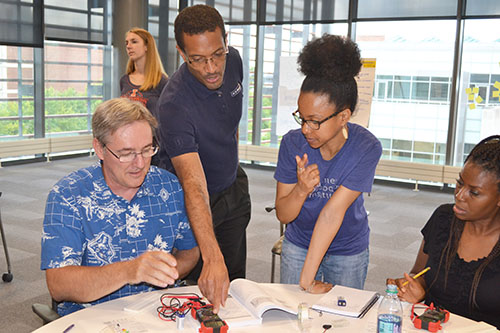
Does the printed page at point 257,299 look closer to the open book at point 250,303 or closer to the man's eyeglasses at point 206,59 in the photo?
the open book at point 250,303

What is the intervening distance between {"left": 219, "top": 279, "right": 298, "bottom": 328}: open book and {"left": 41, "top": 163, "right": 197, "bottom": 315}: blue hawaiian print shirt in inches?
13.4

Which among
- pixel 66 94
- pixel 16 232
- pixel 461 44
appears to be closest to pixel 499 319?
pixel 16 232

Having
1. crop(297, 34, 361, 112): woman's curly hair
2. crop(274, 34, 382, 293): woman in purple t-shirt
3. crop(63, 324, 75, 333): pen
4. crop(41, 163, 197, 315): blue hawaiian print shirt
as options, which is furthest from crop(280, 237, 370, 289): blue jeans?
crop(63, 324, 75, 333): pen

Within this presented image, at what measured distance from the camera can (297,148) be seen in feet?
7.13

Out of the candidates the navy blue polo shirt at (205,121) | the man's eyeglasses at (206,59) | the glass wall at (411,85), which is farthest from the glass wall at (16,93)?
the man's eyeglasses at (206,59)

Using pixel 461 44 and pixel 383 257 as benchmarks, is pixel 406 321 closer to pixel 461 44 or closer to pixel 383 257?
pixel 383 257

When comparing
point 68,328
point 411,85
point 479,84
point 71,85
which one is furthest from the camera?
point 71,85

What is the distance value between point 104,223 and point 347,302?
89 cm

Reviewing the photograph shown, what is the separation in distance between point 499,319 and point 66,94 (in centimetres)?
824

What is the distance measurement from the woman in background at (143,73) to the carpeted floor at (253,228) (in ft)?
5.15

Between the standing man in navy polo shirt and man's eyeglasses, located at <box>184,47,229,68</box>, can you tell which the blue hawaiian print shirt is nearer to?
the standing man in navy polo shirt

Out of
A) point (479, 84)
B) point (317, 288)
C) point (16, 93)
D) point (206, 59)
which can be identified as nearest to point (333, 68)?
point (206, 59)

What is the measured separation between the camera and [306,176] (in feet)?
6.50

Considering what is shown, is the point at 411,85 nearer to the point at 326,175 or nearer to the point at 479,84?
the point at 479,84
